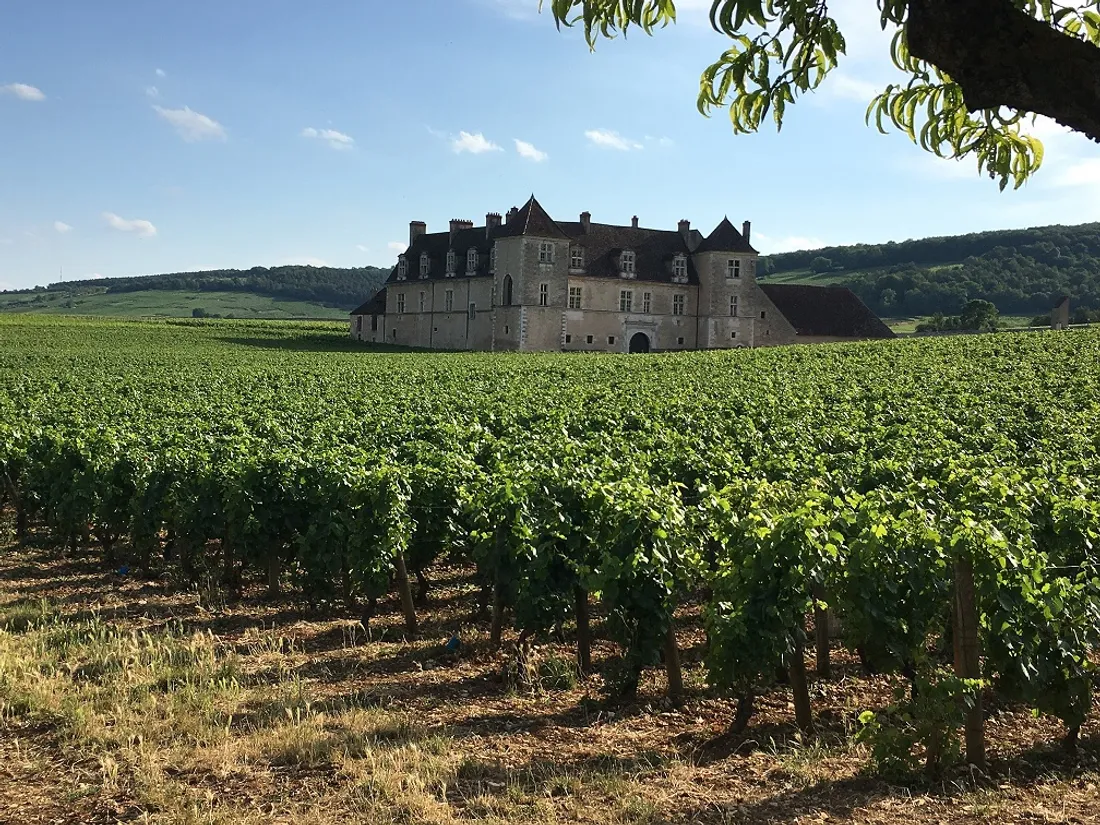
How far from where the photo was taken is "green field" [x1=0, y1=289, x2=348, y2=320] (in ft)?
530

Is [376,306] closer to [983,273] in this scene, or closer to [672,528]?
[672,528]

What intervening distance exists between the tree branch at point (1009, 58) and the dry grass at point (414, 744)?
12.5 feet

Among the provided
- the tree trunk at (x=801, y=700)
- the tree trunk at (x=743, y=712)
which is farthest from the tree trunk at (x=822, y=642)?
the tree trunk at (x=743, y=712)

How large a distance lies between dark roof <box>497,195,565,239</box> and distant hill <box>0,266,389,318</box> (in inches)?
4034

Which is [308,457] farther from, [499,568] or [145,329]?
[145,329]

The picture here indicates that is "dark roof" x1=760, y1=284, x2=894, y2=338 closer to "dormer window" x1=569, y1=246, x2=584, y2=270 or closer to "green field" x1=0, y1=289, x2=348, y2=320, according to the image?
"dormer window" x1=569, y1=246, x2=584, y2=270

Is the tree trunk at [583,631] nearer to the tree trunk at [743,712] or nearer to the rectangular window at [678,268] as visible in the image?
the tree trunk at [743,712]

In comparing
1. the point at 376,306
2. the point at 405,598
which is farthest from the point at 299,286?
the point at 405,598

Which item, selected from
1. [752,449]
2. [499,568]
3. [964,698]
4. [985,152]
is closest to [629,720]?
[499,568]

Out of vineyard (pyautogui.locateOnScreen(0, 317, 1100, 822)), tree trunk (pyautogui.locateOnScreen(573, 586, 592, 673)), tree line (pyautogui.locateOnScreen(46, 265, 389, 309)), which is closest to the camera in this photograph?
vineyard (pyautogui.locateOnScreen(0, 317, 1100, 822))

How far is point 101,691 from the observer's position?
24.2ft

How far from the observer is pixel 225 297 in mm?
181125

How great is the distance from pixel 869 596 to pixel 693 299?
6673 cm

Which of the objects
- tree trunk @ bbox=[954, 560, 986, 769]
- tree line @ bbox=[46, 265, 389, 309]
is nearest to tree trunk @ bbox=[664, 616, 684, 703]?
tree trunk @ bbox=[954, 560, 986, 769]
